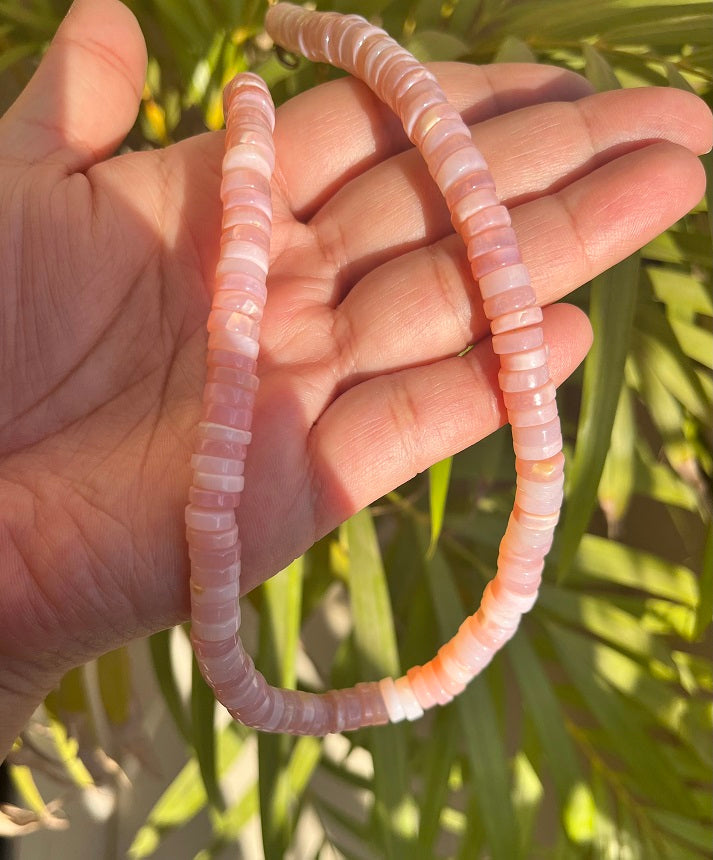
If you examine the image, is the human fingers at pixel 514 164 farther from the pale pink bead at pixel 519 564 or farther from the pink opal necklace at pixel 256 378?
the pale pink bead at pixel 519 564

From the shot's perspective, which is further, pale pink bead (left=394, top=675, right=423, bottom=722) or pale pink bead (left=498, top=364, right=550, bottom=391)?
pale pink bead (left=394, top=675, right=423, bottom=722)

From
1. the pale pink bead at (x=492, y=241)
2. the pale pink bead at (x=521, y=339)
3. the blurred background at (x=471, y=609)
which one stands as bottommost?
the blurred background at (x=471, y=609)

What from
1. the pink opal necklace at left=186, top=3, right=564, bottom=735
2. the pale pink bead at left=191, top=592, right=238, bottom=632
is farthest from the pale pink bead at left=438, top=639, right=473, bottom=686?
the pale pink bead at left=191, top=592, right=238, bottom=632

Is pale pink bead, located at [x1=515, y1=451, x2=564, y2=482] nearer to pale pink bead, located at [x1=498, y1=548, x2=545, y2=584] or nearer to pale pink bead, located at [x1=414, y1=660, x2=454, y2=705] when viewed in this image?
pale pink bead, located at [x1=498, y1=548, x2=545, y2=584]

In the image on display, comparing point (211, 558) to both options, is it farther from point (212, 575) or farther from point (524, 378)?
point (524, 378)

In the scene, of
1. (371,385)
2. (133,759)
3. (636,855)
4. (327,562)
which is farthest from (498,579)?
(133,759)

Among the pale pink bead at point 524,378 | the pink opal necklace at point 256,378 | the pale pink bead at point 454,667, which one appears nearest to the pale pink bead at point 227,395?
the pink opal necklace at point 256,378

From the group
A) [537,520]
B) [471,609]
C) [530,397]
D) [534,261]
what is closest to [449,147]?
[534,261]
